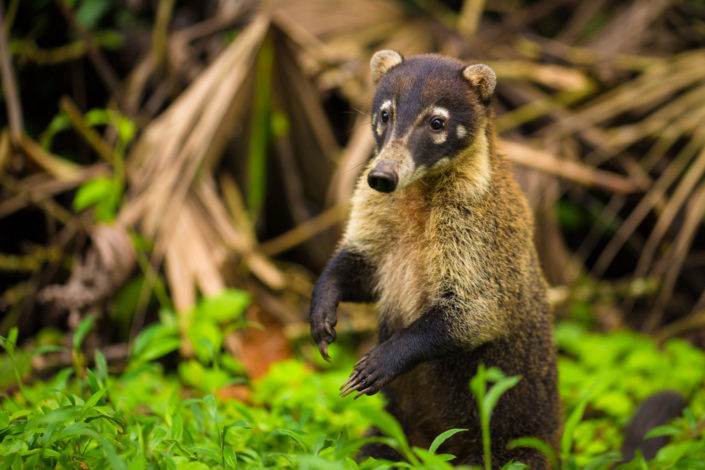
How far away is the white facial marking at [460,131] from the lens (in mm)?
2908

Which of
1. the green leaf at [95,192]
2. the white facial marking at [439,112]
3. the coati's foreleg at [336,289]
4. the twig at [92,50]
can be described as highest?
the white facial marking at [439,112]

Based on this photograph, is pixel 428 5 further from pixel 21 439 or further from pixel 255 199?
pixel 21 439

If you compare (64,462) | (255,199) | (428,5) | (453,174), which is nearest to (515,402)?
(453,174)

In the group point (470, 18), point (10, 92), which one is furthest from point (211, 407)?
point (470, 18)

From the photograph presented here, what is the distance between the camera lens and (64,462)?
2.28 metres

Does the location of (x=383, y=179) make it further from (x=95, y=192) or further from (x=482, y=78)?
(x=95, y=192)

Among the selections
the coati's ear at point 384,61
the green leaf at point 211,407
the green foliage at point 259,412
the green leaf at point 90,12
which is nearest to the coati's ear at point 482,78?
the coati's ear at point 384,61

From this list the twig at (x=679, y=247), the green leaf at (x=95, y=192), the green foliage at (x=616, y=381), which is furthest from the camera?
the twig at (x=679, y=247)

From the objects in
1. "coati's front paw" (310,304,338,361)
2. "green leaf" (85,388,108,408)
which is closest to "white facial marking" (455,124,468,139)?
"coati's front paw" (310,304,338,361)

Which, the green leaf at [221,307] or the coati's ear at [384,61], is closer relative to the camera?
the coati's ear at [384,61]

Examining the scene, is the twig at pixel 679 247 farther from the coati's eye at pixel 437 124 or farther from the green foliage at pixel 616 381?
the coati's eye at pixel 437 124

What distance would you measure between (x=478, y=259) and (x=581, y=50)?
3914 millimetres

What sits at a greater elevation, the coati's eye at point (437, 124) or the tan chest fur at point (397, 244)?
the coati's eye at point (437, 124)

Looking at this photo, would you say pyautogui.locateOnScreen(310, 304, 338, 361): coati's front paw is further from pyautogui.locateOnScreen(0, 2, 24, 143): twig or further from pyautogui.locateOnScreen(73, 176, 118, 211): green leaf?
pyautogui.locateOnScreen(0, 2, 24, 143): twig
